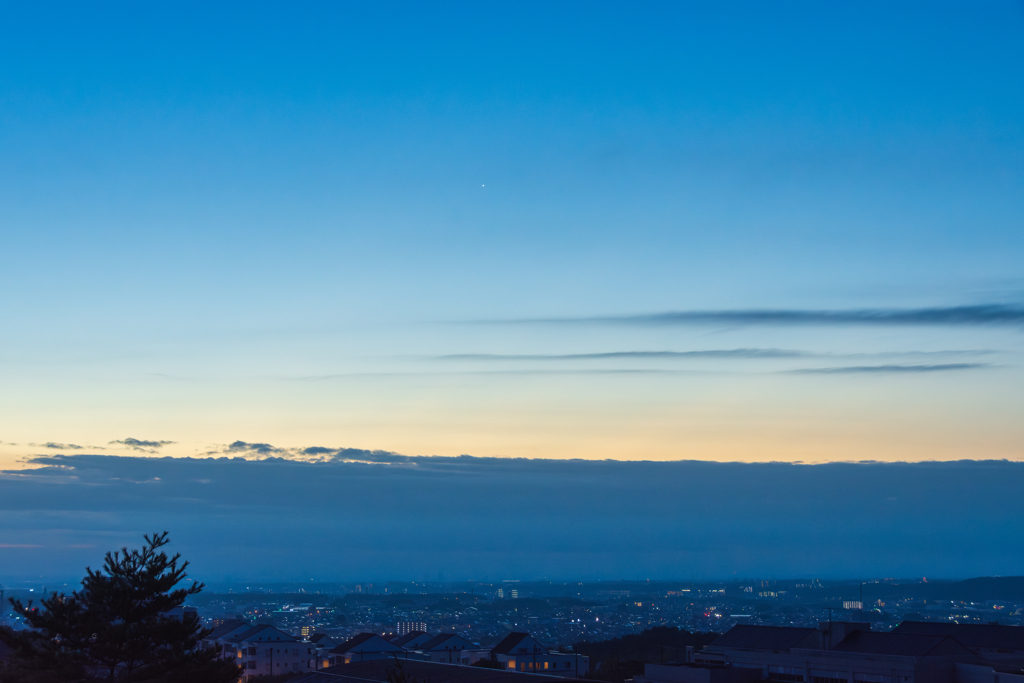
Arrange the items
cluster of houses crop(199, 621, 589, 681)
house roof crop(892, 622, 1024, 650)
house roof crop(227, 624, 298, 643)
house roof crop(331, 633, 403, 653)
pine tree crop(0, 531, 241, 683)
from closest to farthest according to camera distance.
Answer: pine tree crop(0, 531, 241, 683)
house roof crop(892, 622, 1024, 650)
cluster of houses crop(199, 621, 589, 681)
house roof crop(331, 633, 403, 653)
house roof crop(227, 624, 298, 643)

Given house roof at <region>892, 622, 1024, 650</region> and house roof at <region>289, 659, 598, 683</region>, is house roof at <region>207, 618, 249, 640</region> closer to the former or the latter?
house roof at <region>289, 659, 598, 683</region>

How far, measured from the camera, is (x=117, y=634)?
3438cm

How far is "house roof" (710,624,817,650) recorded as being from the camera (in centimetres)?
6131

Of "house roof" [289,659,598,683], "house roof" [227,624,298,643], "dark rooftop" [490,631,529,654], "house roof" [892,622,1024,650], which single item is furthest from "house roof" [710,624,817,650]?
"house roof" [227,624,298,643]

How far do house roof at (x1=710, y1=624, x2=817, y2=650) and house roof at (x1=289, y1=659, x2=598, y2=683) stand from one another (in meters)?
22.3

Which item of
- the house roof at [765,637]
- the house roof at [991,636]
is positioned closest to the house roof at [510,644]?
the house roof at [765,637]

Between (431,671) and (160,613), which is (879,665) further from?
(160,613)

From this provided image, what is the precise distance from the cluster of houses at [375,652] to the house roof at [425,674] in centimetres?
2572

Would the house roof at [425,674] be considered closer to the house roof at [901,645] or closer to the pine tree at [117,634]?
the pine tree at [117,634]

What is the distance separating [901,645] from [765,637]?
519 inches

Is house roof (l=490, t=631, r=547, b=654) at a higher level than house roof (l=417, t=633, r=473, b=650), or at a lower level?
higher

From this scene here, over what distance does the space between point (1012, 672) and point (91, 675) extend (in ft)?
141

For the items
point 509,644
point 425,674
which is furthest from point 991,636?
point 509,644

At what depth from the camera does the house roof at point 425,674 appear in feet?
146
